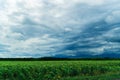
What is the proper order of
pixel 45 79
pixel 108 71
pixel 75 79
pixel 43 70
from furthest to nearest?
pixel 108 71
pixel 43 70
pixel 75 79
pixel 45 79

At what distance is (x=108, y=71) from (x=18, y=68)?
12814 mm

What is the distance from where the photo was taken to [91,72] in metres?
35.0

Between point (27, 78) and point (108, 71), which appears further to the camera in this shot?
point (108, 71)

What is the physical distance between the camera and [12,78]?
27234 millimetres

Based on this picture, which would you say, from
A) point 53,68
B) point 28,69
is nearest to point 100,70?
point 53,68

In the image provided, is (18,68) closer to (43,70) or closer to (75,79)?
(43,70)

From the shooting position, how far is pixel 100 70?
120ft

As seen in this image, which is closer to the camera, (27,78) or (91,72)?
(27,78)

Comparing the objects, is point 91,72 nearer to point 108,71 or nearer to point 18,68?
point 108,71

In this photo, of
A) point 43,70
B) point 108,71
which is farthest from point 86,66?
point 43,70

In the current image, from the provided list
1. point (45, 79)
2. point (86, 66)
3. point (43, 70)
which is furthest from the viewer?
point (86, 66)

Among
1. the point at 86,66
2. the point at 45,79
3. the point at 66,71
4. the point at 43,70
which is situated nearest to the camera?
the point at 45,79

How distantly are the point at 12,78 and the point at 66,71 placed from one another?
6.40m

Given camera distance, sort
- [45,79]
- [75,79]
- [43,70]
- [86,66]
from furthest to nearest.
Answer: [86,66]
[43,70]
[75,79]
[45,79]
